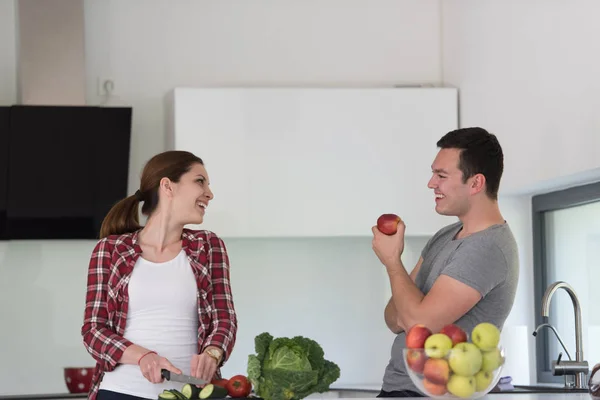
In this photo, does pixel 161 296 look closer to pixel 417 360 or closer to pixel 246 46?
pixel 417 360

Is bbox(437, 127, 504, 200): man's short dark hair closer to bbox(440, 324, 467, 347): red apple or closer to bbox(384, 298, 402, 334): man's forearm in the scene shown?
bbox(384, 298, 402, 334): man's forearm

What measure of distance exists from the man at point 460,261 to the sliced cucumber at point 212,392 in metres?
0.48

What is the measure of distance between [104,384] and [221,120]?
201 cm

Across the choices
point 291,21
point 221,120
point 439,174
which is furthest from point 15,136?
point 439,174

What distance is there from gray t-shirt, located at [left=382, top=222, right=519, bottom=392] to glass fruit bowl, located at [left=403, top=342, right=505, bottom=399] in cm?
39

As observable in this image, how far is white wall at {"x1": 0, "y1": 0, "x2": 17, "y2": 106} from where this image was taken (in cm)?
461

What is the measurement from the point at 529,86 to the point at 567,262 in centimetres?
77

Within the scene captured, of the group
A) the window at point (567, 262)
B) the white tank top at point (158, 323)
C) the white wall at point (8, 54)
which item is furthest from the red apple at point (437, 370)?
the white wall at point (8, 54)

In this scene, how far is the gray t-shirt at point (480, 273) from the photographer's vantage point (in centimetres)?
241

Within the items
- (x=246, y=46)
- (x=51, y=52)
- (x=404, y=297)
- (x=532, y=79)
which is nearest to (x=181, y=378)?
(x=404, y=297)

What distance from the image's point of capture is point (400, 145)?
14.8ft

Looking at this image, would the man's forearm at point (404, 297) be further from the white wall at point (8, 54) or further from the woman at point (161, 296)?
the white wall at point (8, 54)

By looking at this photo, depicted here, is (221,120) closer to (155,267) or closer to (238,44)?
(238,44)

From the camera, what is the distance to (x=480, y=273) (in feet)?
7.88
